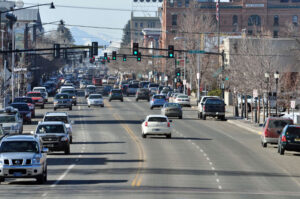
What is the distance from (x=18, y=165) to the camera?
997 inches

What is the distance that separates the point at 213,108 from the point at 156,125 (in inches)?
824

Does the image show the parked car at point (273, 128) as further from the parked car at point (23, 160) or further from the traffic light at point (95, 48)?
the traffic light at point (95, 48)

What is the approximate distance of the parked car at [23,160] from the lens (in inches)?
993

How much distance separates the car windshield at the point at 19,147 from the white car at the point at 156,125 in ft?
71.5

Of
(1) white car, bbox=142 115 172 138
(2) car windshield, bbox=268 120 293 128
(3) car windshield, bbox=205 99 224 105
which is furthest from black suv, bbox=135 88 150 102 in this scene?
(2) car windshield, bbox=268 120 293 128

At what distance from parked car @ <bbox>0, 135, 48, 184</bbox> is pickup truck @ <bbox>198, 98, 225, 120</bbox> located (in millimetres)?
42158

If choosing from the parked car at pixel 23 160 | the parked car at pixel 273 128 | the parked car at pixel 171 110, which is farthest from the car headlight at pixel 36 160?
A: the parked car at pixel 171 110

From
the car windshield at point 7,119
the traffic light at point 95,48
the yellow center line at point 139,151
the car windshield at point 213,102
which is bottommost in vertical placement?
the yellow center line at point 139,151

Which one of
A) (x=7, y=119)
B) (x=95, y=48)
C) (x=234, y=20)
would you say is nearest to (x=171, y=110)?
(x=95, y=48)

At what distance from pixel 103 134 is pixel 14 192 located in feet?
96.2

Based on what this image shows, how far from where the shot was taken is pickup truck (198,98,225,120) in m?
67.9

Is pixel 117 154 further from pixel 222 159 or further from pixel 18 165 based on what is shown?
pixel 18 165

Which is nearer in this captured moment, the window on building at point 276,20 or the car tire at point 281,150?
the car tire at point 281,150

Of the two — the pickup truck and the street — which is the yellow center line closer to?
the street
